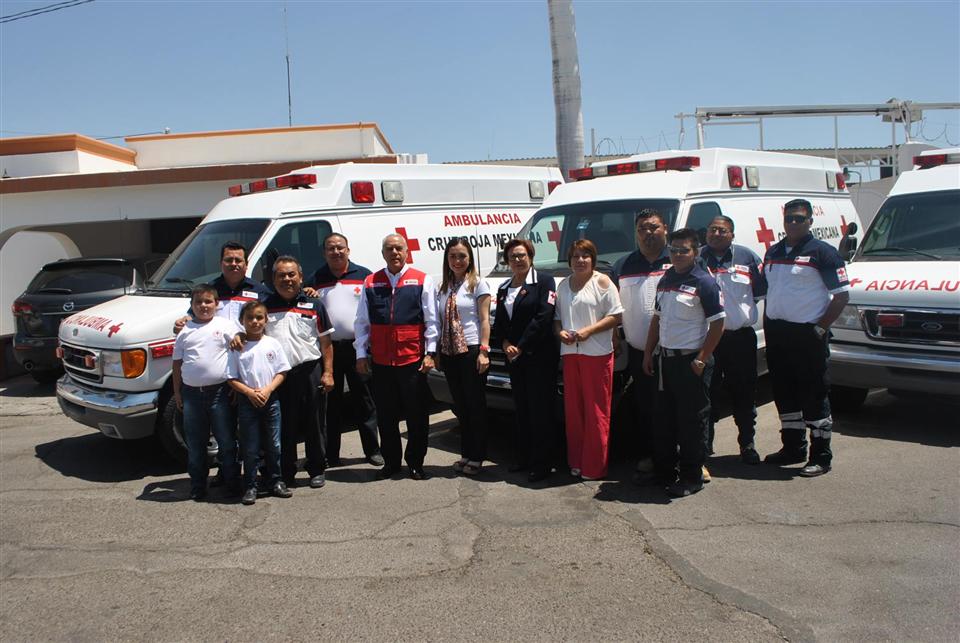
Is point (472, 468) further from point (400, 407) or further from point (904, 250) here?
point (904, 250)

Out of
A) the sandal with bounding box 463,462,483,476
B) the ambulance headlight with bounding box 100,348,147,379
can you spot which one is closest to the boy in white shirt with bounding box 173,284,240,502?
the ambulance headlight with bounding box 100,348,147,379

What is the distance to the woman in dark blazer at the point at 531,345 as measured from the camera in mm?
5867

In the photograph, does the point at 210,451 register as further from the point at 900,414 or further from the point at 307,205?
the point at 900,414

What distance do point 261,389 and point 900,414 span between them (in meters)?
5.76

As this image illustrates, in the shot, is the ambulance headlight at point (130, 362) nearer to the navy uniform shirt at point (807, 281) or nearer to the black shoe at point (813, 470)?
the navy uniform shirt at point (807, 281)

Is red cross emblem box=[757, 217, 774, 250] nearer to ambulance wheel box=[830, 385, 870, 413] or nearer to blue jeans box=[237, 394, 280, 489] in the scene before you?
ambulance wheel box=[830, 385, 870, 413]

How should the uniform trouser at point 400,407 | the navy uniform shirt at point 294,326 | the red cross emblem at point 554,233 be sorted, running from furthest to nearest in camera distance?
the red cross emblem at point 554,233
the uniform trouser at point 400,407
the navy uniform shirt at point 294,326

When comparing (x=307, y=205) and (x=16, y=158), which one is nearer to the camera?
(x=307, y=205)

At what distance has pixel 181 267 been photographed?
759 cm

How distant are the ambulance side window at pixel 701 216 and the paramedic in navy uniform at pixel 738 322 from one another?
79cm

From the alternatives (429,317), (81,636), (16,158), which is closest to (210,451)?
(429,317)

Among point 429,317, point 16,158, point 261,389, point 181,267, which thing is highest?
point 16,158

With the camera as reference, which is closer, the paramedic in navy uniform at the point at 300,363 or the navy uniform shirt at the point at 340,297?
the paramedic in navy uniform at the point at 300,363

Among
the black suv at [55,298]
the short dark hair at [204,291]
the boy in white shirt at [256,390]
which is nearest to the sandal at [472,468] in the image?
the boy in white shirt at [256,390]
